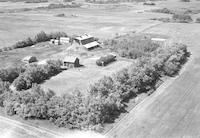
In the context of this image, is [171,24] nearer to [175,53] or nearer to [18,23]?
[175,53]

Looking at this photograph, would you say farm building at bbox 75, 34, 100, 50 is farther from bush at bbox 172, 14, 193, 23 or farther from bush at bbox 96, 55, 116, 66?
bush at bbox 172, 14, 193, 23

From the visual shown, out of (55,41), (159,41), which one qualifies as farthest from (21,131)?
(159,41)

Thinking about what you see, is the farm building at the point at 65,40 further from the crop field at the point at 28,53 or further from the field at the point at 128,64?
the field at the point at 128,64

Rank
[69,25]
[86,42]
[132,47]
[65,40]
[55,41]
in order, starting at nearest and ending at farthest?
[132,47], [86,42], [55,41], [65,40], [69,25]

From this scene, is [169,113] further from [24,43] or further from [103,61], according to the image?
[24,43]

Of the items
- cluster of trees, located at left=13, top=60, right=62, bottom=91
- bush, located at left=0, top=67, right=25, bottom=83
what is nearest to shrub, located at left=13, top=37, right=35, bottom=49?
cluster of trees, located at left=13, top=60, right=62, bottom=91

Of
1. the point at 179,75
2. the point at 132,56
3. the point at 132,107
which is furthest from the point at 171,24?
the point at 132,107

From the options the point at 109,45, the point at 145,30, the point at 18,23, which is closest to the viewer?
the point at 109,45
